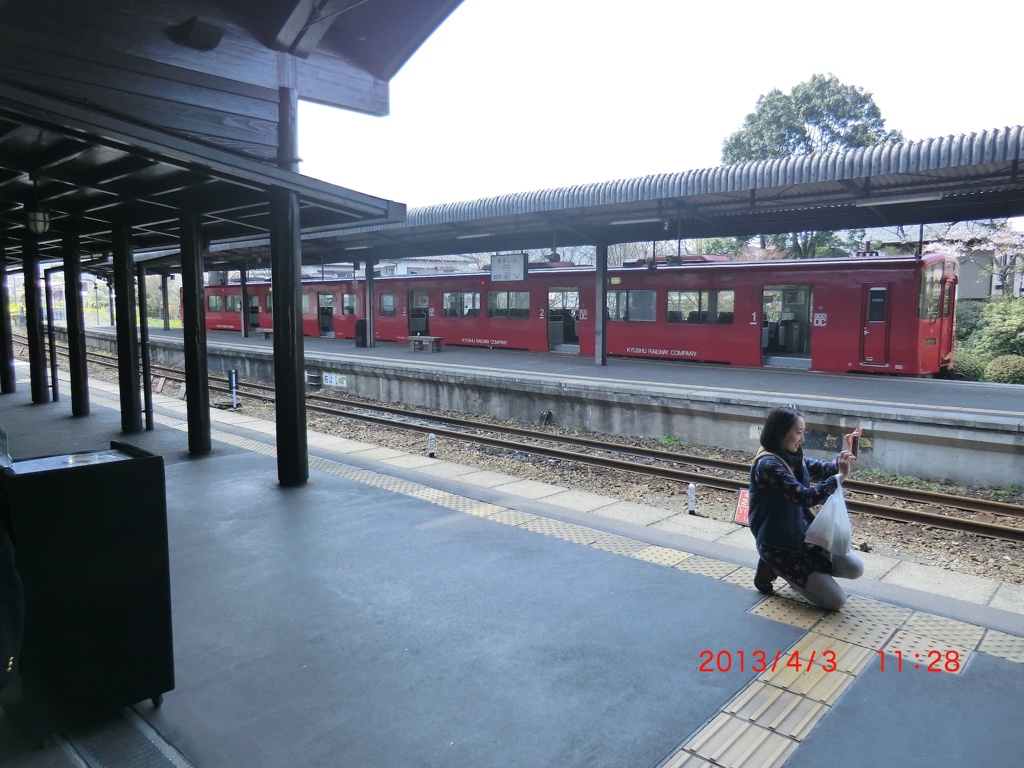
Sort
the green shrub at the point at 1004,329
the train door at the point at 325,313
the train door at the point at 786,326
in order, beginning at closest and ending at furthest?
1. the train door at the point at 786,326
2. the green shrub at the point at 1004,329
3. the train door at the point at 325,313

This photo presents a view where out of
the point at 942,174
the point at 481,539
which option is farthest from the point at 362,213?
the point at 942,174

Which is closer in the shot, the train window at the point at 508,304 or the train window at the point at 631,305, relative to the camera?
the train window at the point at 631,305

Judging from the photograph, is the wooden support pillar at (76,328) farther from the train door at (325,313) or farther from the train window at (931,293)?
the train door at (325,313)

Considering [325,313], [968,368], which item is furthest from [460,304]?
[968,368]

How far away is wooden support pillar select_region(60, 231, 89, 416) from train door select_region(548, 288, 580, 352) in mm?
11832

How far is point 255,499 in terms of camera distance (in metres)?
6.47

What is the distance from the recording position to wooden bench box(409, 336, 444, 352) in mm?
21375

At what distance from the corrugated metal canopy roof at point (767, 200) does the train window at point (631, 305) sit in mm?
1621

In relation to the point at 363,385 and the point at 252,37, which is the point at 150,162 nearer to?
the point at 252,37

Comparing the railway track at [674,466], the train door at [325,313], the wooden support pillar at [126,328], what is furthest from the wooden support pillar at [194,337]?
the train door at [325,313]

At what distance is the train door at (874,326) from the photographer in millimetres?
13828

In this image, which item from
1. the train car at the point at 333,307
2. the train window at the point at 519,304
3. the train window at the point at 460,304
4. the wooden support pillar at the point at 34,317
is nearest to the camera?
the wooden support pillar at the point at 34,317

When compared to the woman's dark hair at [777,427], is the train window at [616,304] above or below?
above

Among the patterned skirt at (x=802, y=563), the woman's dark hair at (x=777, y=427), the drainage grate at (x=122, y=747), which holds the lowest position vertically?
the drainage grate at (x=122, y=747)
